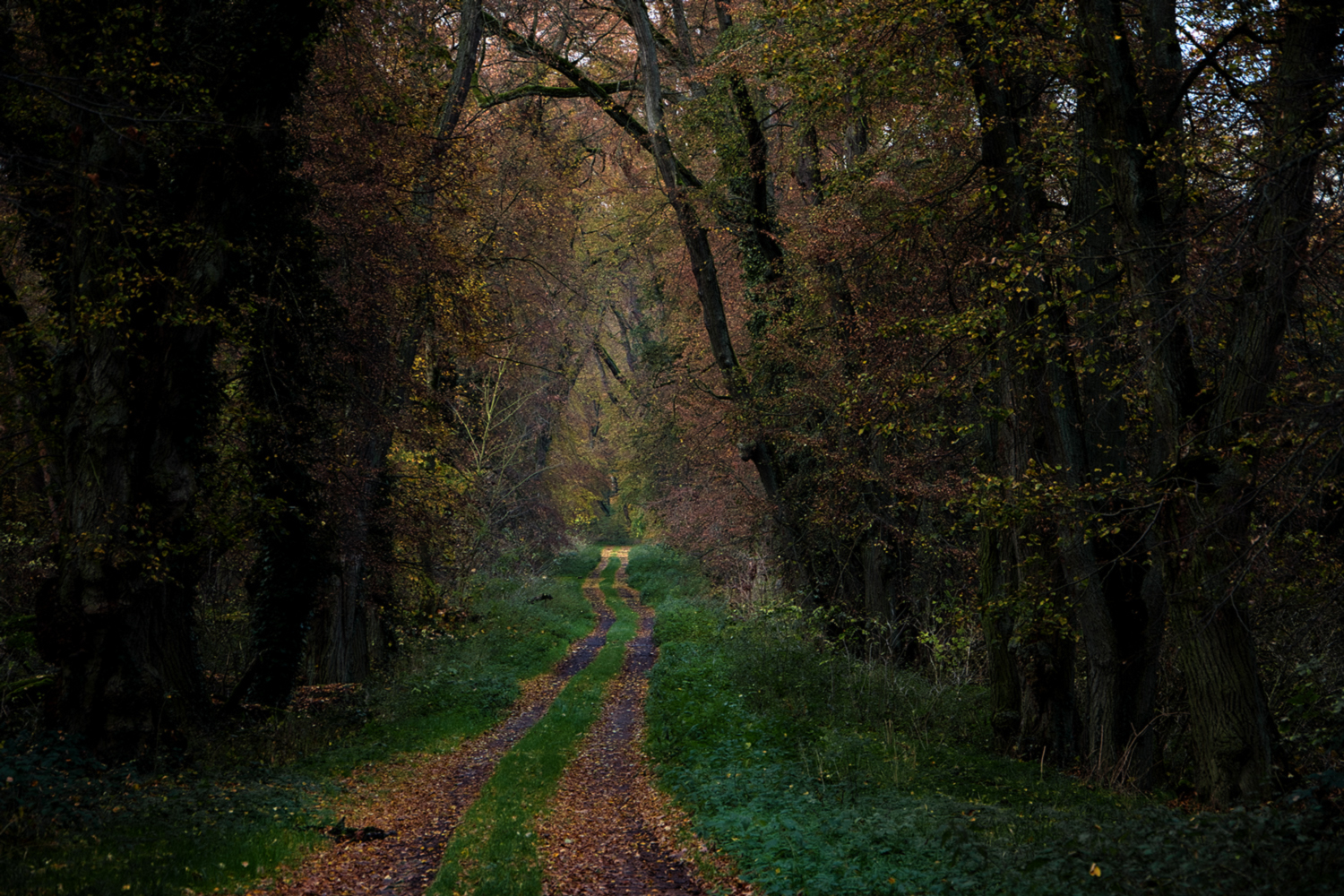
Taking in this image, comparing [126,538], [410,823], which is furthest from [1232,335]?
[126,538]

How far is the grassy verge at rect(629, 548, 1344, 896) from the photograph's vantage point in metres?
5.39

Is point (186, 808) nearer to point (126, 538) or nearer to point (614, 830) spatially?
point (126, 538)

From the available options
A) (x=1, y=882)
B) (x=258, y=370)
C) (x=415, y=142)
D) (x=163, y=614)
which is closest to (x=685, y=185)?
(x=415, y=142)

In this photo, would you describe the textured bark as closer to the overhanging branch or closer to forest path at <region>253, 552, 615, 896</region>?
forest path at <region>253, 552, 615, 896</region>

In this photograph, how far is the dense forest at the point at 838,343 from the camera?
7422 mm

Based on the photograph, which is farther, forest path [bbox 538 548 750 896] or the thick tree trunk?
the thick tree trunk

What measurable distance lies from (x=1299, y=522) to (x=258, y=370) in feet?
38.5

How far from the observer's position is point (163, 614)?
395 inches

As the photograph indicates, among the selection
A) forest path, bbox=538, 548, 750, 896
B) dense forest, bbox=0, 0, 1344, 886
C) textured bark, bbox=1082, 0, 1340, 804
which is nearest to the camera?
textured bark, bbox=1082, 0, 1340, 804

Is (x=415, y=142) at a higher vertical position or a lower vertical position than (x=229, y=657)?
higher

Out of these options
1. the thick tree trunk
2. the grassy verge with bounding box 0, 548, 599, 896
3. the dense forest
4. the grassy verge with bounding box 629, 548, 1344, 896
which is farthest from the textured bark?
the thick tree trunk

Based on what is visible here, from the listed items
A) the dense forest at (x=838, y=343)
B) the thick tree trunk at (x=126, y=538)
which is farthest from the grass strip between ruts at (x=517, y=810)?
the thick tree trunk at (x=126, y=538)

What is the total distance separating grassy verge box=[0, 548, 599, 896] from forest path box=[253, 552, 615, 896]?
0.96 feet

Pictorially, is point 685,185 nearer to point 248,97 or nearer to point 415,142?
point 415,142
